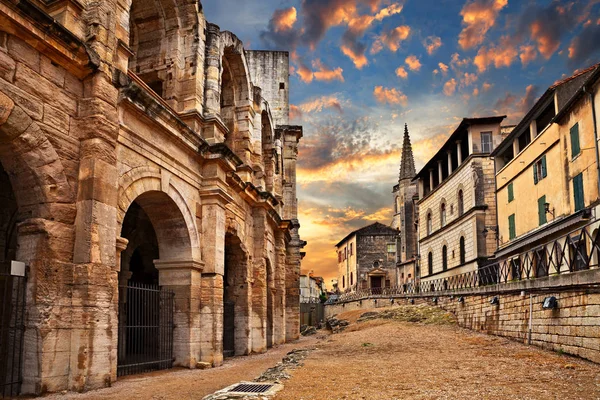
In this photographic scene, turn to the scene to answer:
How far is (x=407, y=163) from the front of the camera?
59.5 m

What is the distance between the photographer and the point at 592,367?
9.70 metres

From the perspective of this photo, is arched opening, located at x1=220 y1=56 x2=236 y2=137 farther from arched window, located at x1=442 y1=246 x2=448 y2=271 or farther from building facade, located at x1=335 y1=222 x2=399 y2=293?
building facade, located at x1=335 y1=222 x2=399 y2=293

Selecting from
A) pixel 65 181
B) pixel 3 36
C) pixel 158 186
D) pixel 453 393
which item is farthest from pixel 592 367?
pixel 3 36

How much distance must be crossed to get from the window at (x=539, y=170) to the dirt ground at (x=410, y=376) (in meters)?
9.71

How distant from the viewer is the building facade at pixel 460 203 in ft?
95.9

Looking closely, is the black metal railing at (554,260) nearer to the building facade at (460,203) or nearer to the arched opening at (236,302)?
the building facade at (460,203)

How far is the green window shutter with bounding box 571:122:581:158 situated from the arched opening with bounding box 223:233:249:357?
1239cm

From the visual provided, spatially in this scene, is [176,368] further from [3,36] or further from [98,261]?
[3,36]

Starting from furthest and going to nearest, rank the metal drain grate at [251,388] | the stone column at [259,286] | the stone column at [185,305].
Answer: the stone column at [259,286]
the stone column at [185,305]
the metal drain grate at [251,388]

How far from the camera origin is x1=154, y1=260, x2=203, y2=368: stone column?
38.2 feet

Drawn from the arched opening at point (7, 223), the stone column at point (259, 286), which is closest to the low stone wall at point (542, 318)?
the stone column at point (259, 286)

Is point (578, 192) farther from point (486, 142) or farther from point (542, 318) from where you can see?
point (486, 142)

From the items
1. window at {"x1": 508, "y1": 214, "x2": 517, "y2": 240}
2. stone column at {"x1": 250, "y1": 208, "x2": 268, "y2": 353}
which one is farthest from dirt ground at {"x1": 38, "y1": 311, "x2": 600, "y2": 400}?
window at {"x1": 508, "y1": 214, "x2": 517, "y2": 240}

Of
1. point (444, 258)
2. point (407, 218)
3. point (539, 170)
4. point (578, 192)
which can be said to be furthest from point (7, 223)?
point (407, 218)
